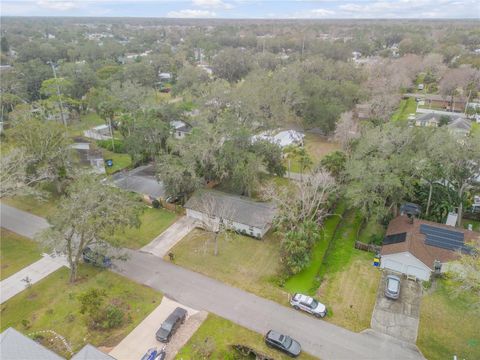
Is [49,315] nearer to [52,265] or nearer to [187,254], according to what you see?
[52,265]

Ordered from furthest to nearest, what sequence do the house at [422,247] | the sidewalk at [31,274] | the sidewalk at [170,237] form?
the sidewalk at [170,237]
the house at [422,247]
the sidewalk at [31,274]

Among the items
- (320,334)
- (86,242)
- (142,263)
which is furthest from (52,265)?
(320,334)

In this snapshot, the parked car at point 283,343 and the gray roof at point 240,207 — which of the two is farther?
the gray roof at point 240,207

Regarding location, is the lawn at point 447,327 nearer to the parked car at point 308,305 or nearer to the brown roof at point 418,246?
the brown roof at point 418,246

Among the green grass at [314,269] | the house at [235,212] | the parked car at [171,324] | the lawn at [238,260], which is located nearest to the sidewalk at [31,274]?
the lawn at [238,260]

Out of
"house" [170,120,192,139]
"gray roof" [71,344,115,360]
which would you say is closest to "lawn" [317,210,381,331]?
"gray roof" [71,344,115,360]

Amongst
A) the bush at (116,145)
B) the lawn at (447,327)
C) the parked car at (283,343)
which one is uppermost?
the bush at (116,145)

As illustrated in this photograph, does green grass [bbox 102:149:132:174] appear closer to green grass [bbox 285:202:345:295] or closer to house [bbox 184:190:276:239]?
house [bbox 184:190:276:239]
